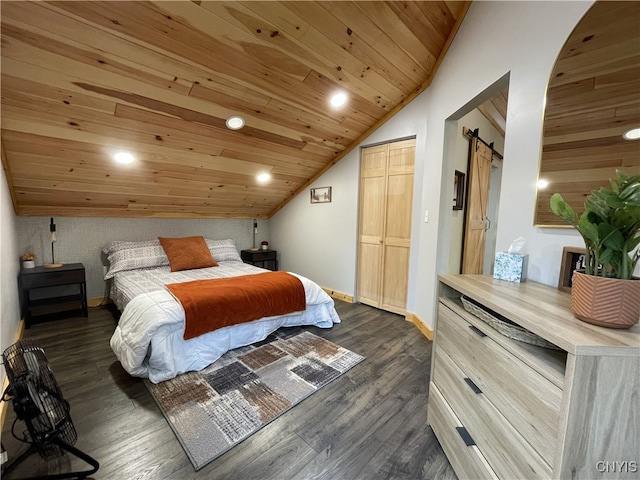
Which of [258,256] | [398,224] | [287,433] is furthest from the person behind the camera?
[258,256]

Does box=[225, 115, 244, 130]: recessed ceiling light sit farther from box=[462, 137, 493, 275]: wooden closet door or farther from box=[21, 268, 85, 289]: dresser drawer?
box=[462, 137, 493, 275]: wooden closet door

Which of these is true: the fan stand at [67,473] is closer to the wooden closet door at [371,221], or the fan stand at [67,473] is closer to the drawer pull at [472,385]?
the drawer pull at [472,385]

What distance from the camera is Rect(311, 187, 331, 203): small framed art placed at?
3.84m

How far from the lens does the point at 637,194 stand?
0.71 meters

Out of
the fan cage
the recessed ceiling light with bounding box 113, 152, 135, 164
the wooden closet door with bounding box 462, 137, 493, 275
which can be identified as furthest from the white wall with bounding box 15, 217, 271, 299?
the wooden closet door with bounding box 462, 137, 493, 275

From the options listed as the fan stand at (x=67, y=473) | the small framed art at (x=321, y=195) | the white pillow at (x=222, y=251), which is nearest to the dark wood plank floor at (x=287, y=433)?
the fan stand at (x=67, y=473)

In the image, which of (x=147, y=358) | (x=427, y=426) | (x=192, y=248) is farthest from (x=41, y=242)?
(x=427, y=426)

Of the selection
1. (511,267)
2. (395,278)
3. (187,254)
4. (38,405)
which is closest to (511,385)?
(511,267)

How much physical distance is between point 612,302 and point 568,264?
47cm

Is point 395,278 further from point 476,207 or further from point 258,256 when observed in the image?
point 258,256

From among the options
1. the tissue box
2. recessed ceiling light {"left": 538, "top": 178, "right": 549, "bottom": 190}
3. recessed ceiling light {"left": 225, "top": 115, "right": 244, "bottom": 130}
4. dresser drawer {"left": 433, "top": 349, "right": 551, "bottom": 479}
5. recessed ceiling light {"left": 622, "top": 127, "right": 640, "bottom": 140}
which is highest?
recessed ceiling light {"left": 225, "top": 115, "right": 244, "bottom": 130}

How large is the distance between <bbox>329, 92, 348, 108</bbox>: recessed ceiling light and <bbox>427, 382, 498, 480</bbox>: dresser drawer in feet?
8.13

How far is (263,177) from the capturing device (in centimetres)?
360

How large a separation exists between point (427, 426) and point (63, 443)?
1779 millimetres
